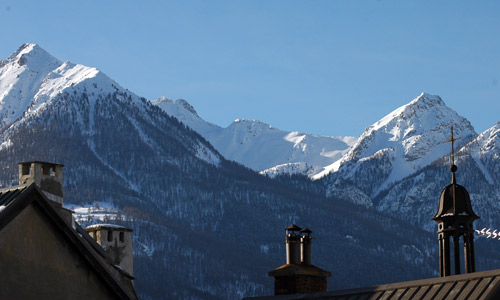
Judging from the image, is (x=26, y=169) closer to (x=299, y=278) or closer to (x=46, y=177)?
(x=46, y=177)

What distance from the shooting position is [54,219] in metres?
33.0

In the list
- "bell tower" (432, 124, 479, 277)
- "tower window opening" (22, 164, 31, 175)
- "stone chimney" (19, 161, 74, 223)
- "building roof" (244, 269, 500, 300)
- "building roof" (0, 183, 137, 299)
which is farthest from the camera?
"bell tower" (432, 124, 479, 277)

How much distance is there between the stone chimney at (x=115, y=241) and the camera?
1902 inches

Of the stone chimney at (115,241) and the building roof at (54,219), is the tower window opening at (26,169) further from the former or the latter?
the stone chimney at (115,241)

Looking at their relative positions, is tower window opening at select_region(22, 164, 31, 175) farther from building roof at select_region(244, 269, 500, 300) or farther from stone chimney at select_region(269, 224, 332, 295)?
stone chimney at select_region(269, 224, 332, 295)

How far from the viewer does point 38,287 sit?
3269 centimetres

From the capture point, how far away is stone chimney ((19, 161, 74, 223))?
122 feet

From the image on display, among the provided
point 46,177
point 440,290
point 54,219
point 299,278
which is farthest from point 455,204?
point 54,219

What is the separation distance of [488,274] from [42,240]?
39.0 ft

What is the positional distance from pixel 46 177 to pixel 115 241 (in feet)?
38.6

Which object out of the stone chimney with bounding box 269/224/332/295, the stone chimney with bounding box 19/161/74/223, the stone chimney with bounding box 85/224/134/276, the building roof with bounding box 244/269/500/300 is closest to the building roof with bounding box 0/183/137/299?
the stone chimney with bounding box 19/161/74/223

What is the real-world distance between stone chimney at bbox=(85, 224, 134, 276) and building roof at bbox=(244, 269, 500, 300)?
34.1 feet

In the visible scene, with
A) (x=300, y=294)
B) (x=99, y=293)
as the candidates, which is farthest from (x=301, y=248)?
(x=99, y=293)

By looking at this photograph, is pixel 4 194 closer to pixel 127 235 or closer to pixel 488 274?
pixel 488 274
